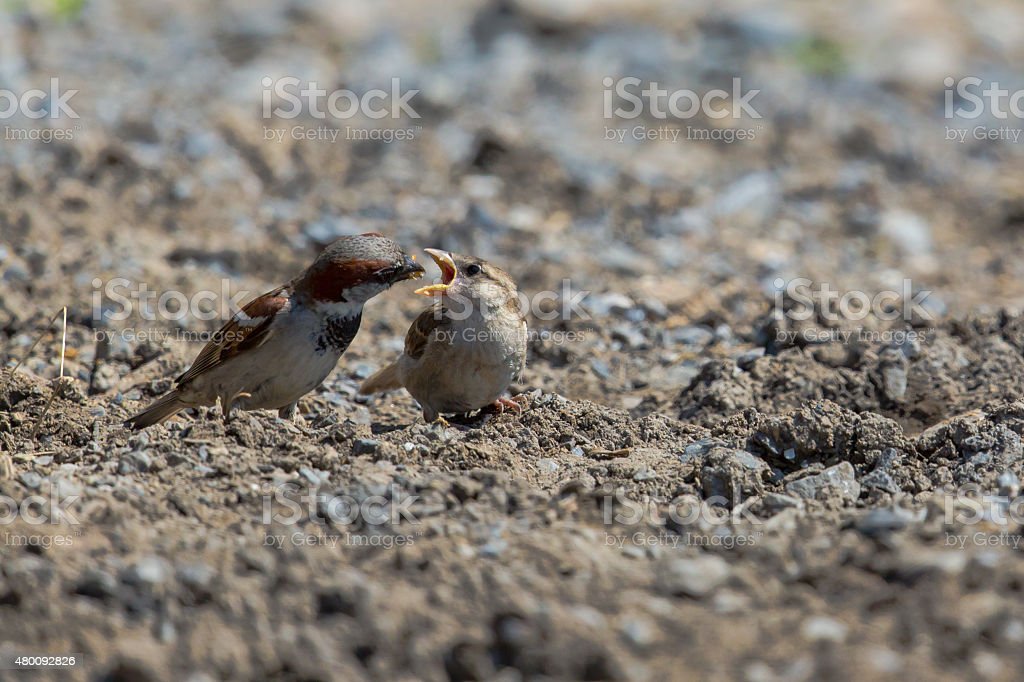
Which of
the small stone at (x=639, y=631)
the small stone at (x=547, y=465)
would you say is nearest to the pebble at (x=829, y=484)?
the small stone at (x=547, y=465)

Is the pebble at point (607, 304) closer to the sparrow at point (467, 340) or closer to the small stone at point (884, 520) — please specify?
the sparrow at point (467, 340)

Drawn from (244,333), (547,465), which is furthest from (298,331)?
(547,465)

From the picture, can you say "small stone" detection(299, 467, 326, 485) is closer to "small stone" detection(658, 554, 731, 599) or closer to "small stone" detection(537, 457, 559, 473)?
"small stone" detection(537, 457, 559, 473)

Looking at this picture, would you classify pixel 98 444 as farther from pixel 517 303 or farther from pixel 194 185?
pixel 194 185

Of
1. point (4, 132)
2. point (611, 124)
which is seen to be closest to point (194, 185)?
point (4, 132)

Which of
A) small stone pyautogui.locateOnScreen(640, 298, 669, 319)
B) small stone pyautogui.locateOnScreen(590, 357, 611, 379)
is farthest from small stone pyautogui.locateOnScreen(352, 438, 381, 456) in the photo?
small stone pyautogui.locateOnScreen(640, 298, 669, 319)

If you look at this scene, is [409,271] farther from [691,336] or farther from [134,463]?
[691,336]

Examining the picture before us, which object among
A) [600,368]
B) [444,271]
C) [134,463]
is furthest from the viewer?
[600,368]
